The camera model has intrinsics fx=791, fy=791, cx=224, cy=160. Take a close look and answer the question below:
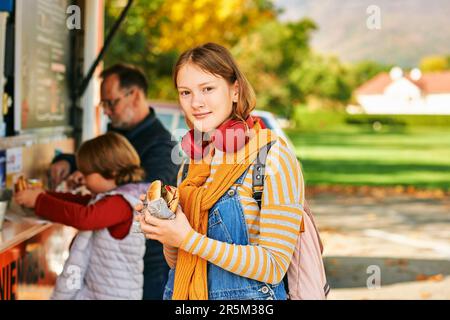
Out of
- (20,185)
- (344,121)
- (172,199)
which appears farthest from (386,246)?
(344,121)

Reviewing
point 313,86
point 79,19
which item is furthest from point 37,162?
point 313,86

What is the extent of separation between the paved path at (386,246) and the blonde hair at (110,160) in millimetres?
1534

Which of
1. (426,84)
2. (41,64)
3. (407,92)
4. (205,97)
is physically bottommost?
(205,97)

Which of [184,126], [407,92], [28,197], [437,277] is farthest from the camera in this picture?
[407,92]

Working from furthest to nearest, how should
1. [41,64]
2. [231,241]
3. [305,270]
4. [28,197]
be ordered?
[41,64], [28,197], [305,270], [231,241]

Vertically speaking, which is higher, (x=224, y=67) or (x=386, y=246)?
(x=224, y=67)

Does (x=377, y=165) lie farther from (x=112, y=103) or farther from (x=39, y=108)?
(x=112, y=103)

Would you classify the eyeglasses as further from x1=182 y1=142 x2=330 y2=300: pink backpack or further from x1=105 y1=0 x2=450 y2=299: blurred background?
x1=182 y1=142 x2=330 y2=300: pink backpack

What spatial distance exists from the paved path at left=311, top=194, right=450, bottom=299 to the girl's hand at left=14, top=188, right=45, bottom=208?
1949mm

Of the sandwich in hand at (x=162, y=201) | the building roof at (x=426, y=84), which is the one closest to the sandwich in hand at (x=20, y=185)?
the sandwich in hand at (x=162, y=201)

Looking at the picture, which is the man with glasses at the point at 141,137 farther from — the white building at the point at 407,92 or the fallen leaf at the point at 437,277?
the white building at the point at 407,92

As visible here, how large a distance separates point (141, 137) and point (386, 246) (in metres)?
6.15

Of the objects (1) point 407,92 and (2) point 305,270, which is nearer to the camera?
(2) point 305,270

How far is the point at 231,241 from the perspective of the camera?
7.60 ft
